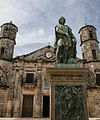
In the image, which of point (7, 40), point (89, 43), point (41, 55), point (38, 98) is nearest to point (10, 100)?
point (38, 98)

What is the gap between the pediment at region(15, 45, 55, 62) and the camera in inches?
851

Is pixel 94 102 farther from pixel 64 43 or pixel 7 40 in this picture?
pixel 64 43

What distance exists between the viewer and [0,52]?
68.4 feet

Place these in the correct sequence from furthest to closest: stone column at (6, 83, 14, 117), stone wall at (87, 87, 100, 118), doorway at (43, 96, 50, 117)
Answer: doorway at (43, 96, 50, 117), stone wall at (87, 87, 100, 118), stone column at (6, 83, 14, 117)

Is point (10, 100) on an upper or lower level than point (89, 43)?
lower

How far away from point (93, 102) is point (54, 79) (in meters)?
14.6

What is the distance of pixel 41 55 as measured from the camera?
22.2m

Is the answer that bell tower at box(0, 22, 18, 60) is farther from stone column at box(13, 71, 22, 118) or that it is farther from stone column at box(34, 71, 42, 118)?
stone column at box(34, 71, 42, 118)

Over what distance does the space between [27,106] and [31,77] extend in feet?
10.9

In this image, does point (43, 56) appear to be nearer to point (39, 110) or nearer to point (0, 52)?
point (0, 52)

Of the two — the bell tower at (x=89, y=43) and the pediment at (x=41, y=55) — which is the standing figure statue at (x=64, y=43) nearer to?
the pediment at (x=41, y=55)

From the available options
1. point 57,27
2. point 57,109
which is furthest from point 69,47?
point 57,109

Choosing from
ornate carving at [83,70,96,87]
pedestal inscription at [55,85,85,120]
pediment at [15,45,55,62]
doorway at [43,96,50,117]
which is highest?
pediment at [15,45,55,62]

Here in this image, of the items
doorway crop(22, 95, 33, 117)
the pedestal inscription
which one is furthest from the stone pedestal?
doorway crop(22, 95, 33, 117)
